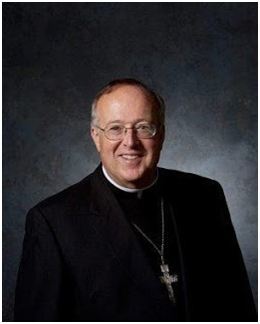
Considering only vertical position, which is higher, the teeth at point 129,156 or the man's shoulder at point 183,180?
the teeth at point 129,156

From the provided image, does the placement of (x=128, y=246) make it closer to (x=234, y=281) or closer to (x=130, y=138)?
(x=130, y=138)

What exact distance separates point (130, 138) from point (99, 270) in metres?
0.60

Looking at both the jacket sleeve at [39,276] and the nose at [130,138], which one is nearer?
the jacket sleeve at [39,276]

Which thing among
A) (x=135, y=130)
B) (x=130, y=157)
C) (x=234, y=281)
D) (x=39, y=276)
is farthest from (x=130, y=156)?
(x=234, y=281)

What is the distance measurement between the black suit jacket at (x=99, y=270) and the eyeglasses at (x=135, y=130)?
Answer: 231mm

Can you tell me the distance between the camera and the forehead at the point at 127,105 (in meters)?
2.39

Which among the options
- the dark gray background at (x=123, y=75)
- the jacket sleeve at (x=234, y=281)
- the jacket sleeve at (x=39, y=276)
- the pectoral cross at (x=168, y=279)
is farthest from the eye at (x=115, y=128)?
the dark gray background at (x=123, y=75)

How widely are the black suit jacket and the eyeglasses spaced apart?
0.76 feet

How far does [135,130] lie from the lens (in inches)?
94.2

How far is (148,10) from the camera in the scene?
4.09 m

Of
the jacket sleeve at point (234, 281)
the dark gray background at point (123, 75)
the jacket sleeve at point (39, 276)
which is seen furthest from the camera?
the dark gray background at point (123, 75)

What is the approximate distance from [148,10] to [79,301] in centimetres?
257

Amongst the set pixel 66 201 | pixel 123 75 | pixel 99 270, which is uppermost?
pixel 123 75

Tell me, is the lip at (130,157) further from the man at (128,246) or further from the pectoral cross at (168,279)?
the pectoral cross at (168,279)
